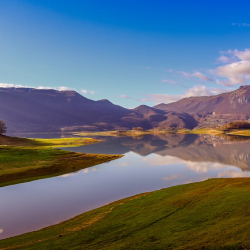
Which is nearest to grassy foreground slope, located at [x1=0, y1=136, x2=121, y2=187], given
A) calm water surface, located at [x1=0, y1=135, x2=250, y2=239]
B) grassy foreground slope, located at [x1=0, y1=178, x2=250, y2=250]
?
calm water surface, located at [x1=0, y1=135, x2=250, y2=239]

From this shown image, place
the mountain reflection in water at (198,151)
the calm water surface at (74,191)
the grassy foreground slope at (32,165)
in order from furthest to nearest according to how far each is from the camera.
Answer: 1. the mountain reflection in water at (198,151)
2. the grassy foreground slope at (32,165)
3. the calm water surface at (74,191)

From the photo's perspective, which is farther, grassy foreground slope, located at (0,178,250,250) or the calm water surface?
the calm water surface

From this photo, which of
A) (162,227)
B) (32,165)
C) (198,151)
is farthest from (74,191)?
(198,151)

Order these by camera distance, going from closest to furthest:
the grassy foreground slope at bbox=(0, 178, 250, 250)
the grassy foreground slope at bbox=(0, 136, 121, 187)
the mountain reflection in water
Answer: the grassy foreground slope at bbox=(0, 178, 250, 250) → the grassy foreground slope at bbox=(0, 136, 121, 187) → the mountain reflection in water

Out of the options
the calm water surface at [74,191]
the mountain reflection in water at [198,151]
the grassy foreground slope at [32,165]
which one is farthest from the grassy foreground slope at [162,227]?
the mountain reflection in water at [198,151]

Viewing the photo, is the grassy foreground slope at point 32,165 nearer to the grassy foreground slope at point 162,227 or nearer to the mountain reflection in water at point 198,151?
the grassy foreground slope at point 162,227

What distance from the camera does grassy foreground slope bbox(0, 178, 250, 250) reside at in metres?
17.0

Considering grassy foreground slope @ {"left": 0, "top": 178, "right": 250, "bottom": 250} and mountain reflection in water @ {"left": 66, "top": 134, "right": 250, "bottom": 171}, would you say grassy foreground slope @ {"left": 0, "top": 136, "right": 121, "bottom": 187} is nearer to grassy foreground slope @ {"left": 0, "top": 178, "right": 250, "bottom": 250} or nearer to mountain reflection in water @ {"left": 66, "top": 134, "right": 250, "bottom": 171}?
grassy foreground slope @ {"left": 0, "top": 178, "right": 250, "bottom": 250}

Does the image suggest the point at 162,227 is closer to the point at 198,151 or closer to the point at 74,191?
the point at 74,191

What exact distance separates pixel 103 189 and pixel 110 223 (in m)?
20.5

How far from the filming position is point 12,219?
30.7 m

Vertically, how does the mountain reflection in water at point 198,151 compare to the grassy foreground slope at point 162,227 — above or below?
below

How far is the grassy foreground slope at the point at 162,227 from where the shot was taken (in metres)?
17.0

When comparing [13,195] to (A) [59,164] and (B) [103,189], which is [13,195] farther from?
(A) [59,164]
